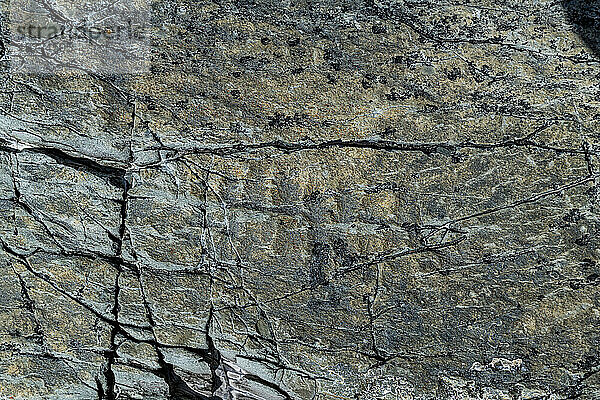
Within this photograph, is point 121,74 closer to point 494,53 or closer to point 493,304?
point 494,53

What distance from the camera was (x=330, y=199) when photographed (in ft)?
4.99

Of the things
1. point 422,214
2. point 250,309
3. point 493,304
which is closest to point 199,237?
point 250,309

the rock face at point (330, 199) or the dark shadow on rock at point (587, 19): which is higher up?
the dark shadow on rock at point (587, 19)

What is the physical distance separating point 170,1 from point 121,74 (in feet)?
0.76

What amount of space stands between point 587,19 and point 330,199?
0.80 meters

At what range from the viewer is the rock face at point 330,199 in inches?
58.7

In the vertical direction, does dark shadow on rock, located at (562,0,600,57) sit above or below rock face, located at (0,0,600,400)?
above

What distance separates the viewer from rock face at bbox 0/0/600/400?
1.49 meters

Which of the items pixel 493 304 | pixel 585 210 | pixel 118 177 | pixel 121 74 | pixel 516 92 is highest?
pixel 516 92

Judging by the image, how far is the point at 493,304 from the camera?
1.48m

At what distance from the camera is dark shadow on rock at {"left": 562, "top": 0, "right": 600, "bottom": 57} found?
62.4 inches

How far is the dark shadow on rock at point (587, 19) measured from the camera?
1.58 metres

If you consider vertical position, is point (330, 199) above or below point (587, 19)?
below

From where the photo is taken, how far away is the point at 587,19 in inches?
62.7
